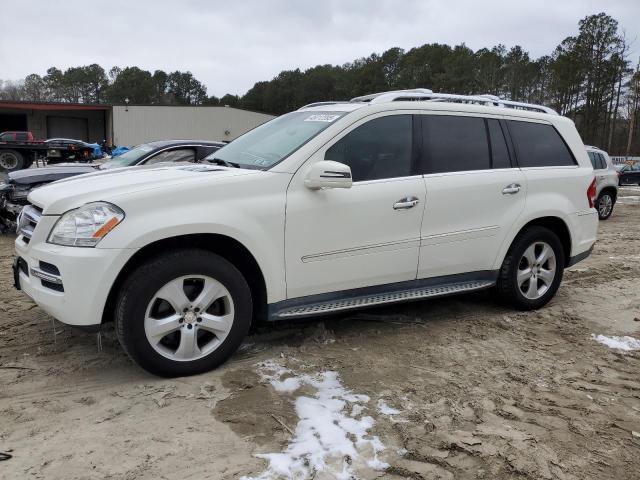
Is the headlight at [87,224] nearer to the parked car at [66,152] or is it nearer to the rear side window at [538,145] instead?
the rear side window at [538,145]

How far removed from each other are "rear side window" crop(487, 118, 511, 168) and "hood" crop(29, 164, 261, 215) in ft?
7.36

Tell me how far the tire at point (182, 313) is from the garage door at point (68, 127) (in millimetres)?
51424

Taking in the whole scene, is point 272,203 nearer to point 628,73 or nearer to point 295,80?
point 628,73

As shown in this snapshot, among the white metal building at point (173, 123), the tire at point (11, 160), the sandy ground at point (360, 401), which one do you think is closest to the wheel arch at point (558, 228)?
the sandy ground at point (360, 401)

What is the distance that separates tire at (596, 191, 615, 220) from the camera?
13.3 m

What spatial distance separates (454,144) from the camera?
182 inches

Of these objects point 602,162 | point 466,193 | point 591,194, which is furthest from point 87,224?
point 602,162

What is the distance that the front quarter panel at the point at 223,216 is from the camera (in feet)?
10.8

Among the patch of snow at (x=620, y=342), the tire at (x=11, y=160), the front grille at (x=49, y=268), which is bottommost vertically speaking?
the patch of snow at (x=620, y=342)

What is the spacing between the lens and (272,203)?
12.1ft

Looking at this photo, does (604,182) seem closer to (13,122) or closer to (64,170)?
(64,170)

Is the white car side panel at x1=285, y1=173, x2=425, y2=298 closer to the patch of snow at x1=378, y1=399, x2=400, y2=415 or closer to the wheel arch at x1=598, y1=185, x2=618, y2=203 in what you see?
the patch of snow at x1=378, y1=399, x2=400, y2=415

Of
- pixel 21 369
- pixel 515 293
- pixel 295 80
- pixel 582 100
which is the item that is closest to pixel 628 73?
pixel 582 100

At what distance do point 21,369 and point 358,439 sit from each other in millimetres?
2328
